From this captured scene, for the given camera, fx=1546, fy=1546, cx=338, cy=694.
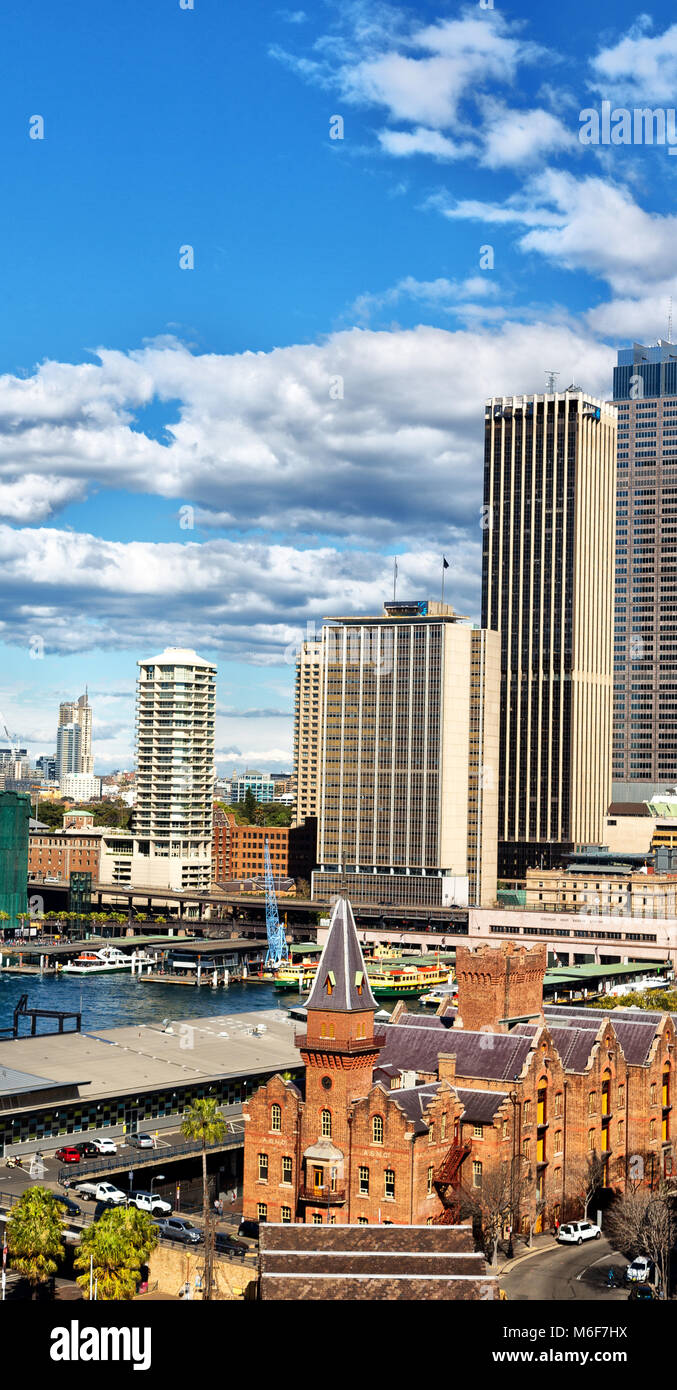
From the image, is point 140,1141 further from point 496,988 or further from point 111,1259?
point 111,1259

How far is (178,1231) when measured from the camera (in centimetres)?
6469

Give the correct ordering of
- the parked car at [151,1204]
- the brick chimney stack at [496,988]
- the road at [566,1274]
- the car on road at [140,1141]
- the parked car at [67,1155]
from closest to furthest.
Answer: the road at [566,1274]
the parked car at [151,1204]
the parked car at [67,1155]
the car on road at [140,1141]
the brick chimney stack at [496,988]

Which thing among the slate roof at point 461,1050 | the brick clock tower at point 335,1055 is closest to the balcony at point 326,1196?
the brick clock tower at point 335,1055

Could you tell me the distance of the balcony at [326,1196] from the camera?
221 feet

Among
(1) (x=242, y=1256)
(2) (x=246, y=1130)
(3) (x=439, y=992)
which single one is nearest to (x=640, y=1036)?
(2) (x=246, y=1130)

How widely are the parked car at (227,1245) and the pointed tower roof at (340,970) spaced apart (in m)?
10.5

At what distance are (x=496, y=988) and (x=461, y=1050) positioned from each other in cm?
1068

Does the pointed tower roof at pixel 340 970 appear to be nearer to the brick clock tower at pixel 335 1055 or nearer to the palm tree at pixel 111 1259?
the brick clock tower at pixel 335 1055

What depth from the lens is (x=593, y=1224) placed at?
73.9 metres

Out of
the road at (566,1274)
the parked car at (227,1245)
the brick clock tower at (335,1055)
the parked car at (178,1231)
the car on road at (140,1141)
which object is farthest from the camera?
the car on road at (140,1141)

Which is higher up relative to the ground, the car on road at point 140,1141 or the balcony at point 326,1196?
the balcony at point 326,1196
